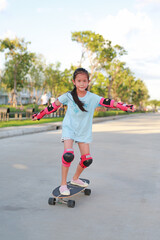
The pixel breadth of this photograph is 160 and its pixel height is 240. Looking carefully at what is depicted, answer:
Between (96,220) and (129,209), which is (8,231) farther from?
(129,209)

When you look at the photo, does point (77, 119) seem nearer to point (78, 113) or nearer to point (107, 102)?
point (78, 113)

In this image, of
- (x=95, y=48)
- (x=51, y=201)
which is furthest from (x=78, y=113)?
(x=95, y=48)

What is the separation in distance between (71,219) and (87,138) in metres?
1.12

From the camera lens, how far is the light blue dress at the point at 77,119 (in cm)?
457

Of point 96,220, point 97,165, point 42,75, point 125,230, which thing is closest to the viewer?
point 125,230

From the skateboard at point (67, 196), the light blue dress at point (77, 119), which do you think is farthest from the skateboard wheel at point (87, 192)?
the light blue dress at point (77, 119)

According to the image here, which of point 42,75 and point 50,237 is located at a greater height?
point 42,75

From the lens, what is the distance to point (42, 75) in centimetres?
6938

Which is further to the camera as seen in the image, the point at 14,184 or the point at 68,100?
the point at 14,184

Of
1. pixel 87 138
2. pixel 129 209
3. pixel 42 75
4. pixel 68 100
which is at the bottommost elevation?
pixel 129 209

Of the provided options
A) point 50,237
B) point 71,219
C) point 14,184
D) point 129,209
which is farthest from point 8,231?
point 14,184

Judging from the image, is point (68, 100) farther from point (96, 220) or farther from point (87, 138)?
point (96, 220)

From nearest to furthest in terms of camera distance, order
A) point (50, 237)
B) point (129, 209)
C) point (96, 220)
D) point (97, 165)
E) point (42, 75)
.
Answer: point (50, 237), point (96, 220), point (129, 209), point (97, 165), point (42, 75)

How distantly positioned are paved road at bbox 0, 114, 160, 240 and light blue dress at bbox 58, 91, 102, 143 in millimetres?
862
